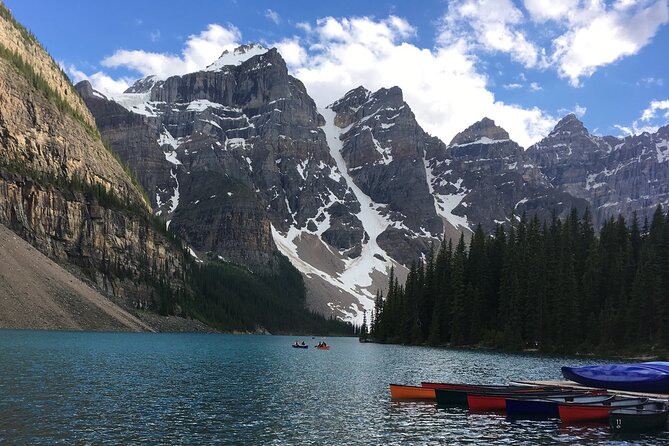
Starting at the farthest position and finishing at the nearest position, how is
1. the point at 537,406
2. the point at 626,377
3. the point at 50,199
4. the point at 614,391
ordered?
1. the point at 50,199
2. the point at 626,377
3. the point at 614,391
4. the point at 537,406

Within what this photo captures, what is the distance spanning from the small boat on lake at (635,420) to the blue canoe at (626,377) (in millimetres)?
7554

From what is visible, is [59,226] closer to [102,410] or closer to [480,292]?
[480,292]

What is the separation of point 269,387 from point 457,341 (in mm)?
84284

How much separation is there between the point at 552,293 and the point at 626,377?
232 ft

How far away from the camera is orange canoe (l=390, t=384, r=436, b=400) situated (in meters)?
43.3

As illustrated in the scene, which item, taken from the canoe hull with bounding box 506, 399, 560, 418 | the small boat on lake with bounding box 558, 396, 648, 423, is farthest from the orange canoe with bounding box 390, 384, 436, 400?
the small boat on lake with bounding box 558, 396, 648, 423

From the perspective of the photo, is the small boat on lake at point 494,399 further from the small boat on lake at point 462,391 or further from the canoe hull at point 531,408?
the canoe hull at point 531,408

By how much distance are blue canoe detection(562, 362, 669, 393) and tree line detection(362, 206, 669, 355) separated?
161 ft

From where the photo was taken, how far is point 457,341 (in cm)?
12500

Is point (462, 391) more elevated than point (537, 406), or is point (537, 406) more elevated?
point (462, 391)

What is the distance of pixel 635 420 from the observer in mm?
33344

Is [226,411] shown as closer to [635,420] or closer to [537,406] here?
[537,406]

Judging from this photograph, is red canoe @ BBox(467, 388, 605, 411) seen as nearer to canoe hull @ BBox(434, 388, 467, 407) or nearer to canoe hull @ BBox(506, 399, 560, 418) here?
canoe hull @ BBox(506, 399, 560, 418)

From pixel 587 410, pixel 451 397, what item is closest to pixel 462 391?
pixel 451 397
